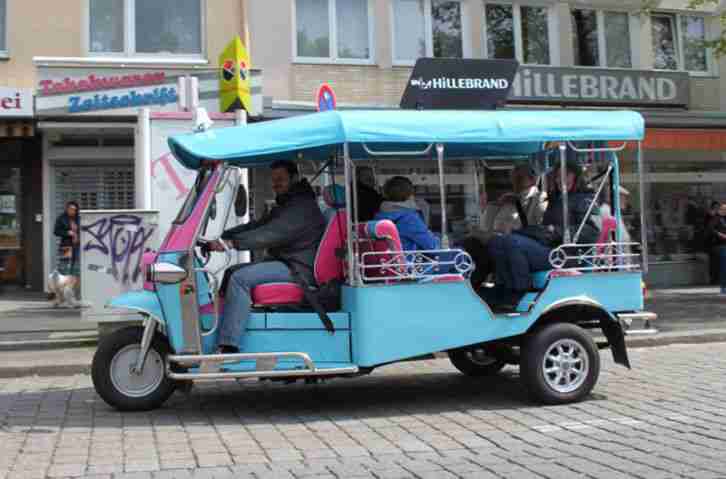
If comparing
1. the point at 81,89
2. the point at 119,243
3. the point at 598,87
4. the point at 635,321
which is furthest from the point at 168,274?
the point at 598,87

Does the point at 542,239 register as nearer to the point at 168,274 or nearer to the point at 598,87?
the point at 168,274

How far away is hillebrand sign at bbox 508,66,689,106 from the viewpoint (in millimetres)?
16812

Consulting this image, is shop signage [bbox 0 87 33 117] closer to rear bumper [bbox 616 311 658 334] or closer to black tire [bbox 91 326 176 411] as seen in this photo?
black tire [bbox 91 326 176 411]

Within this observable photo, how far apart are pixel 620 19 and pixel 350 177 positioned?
14692 millimetres

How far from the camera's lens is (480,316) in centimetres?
632

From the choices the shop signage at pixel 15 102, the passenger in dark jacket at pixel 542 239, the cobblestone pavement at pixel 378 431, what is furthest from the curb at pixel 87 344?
the shop signage at pixel 15 102

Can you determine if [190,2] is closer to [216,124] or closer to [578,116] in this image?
[216,124]

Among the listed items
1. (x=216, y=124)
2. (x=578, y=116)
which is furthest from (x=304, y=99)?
(x=578, y=116)

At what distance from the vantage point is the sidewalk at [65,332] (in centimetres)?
866

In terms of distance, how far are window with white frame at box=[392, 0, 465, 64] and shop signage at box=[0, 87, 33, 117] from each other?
7.33 metres

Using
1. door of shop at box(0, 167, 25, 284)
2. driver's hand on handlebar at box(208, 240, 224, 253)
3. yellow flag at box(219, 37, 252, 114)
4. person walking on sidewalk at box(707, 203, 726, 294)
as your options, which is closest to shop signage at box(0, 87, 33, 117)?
door of shop at box(0, 167, 25, 284)

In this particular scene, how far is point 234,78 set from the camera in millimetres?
11031

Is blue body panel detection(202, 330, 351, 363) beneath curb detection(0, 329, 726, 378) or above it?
above

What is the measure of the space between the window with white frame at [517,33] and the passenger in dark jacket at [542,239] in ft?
37.0
